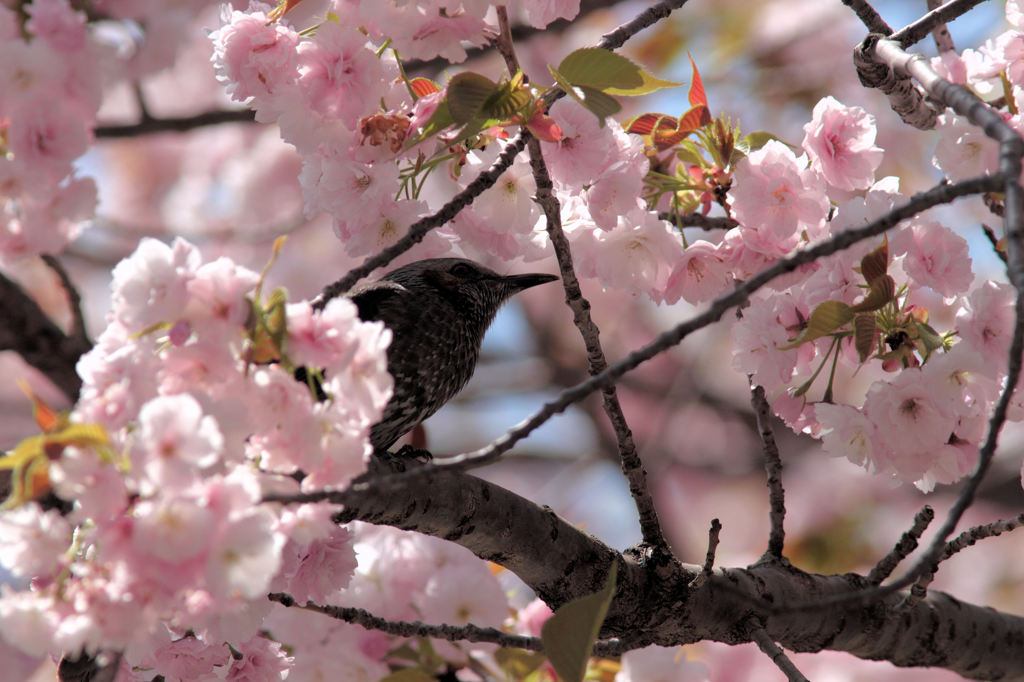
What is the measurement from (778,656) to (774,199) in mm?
736

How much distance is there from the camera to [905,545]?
1702 mm

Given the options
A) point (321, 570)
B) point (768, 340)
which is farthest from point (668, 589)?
point (321, 570)

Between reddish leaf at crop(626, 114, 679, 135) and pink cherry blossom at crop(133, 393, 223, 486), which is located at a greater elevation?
reddish leaf at crop(626, 114, 679, 135)

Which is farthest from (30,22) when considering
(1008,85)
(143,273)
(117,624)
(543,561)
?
(1008,85)

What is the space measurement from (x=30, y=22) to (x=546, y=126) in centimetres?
65

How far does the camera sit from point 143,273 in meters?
0.97

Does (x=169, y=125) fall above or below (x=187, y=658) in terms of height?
above

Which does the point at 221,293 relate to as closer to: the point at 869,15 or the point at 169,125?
the point at 869,15

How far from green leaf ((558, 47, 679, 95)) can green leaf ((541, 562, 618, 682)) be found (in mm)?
610

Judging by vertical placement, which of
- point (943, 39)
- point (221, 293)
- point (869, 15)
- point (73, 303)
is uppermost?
point (943, 39)

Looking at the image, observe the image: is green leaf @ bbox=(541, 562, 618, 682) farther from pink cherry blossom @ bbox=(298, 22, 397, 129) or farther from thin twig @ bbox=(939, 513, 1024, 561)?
pink cherry blossom @ bbox=(298, 22, 397, 129)

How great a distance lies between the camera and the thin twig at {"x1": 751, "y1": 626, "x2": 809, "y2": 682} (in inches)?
56.9

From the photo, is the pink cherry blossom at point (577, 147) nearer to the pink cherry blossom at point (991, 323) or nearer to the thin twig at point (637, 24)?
the thin twig at point (637, 24)

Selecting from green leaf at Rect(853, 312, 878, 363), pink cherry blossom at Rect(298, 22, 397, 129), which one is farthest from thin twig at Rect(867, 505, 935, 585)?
pink cherry blossom at Rect(298, 22, 397, 129)
